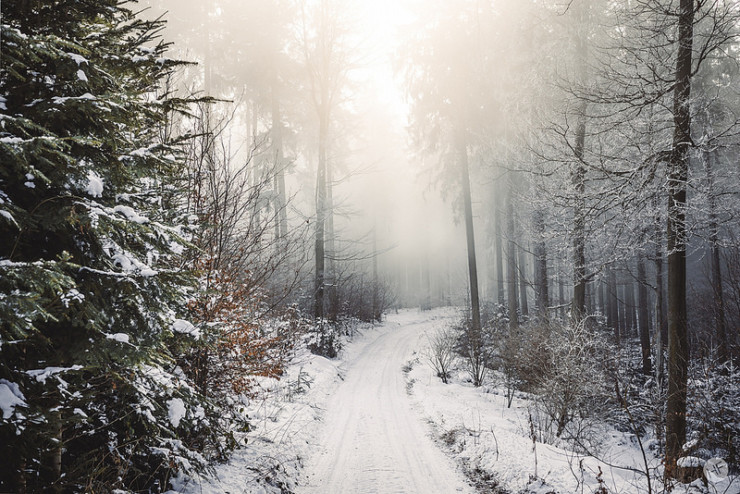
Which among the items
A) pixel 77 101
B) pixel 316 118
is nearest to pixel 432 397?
pixel 77 101

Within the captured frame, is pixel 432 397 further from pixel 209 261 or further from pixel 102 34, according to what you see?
pixel 102 34

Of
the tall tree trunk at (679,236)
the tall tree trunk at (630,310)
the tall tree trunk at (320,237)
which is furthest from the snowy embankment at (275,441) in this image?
the tall tree trunk at (630,310)

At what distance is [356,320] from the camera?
22.3 metres

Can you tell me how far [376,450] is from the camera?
6.65 meters

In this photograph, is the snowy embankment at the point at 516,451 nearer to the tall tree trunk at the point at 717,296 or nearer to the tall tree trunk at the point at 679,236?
the tall tree trunk at the point at 679,236

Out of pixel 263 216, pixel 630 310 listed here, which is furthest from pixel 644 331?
pixel 630 310

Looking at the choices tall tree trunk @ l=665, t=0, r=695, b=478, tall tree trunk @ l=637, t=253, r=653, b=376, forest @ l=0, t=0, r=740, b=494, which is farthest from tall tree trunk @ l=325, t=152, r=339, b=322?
tall tree trunk @ l=637, t=253, r=653, b=376

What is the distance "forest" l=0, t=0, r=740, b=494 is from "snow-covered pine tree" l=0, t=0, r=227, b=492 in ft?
0.06

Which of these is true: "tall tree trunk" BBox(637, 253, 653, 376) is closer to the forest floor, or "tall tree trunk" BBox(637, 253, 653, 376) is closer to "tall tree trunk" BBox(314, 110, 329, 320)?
the forest floor

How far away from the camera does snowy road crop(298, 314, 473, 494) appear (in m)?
5.45

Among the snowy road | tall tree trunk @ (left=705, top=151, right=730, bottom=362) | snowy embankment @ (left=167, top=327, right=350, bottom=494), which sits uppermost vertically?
Result: tall tree trunk @ (left=705, top=151, right=730, bottom=362)

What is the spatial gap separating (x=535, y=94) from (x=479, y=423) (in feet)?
32.7

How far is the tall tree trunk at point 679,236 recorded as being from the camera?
5969 mm

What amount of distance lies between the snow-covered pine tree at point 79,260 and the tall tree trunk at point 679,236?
7.47m
